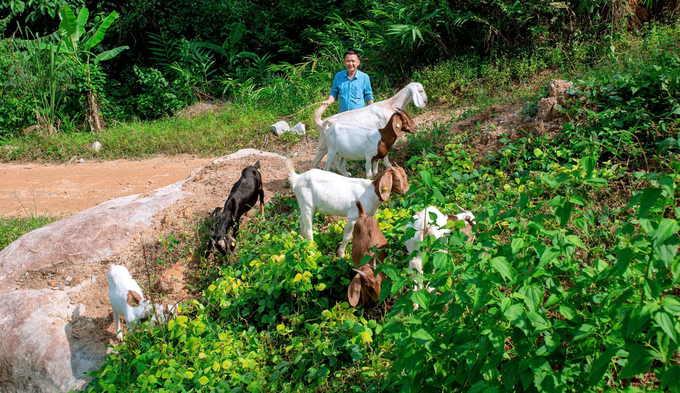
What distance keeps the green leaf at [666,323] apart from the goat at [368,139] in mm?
4023

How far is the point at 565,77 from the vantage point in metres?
7.82

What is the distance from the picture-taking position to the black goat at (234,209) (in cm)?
530

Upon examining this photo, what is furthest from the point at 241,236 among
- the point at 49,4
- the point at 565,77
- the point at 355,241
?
the point at 49,4

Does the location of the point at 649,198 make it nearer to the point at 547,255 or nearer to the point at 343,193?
the point at 547,255

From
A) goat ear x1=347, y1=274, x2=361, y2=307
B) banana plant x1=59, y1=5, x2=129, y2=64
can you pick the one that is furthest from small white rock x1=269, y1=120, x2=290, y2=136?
goat ear x1=347, y1=274, x2=361, y2=307

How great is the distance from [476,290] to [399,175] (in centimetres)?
220

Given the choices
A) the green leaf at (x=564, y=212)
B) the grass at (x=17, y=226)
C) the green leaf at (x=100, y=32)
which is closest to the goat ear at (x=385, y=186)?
the green leaf at (x=564, y=212)

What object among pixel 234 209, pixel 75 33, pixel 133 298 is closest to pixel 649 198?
pixel 133 298

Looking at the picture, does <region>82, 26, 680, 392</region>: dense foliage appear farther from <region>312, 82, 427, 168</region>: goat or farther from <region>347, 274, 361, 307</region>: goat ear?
<region>312, 82, 427, 168</region>: goat

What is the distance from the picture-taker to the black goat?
17.4 feet

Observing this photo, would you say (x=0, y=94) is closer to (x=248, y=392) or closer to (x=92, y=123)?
(x=92, y=123)

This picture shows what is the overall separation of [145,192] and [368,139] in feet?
12.9

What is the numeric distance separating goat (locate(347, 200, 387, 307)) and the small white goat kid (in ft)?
5.70

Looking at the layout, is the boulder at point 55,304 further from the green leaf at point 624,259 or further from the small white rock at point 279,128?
the green leaf at point 624,259
